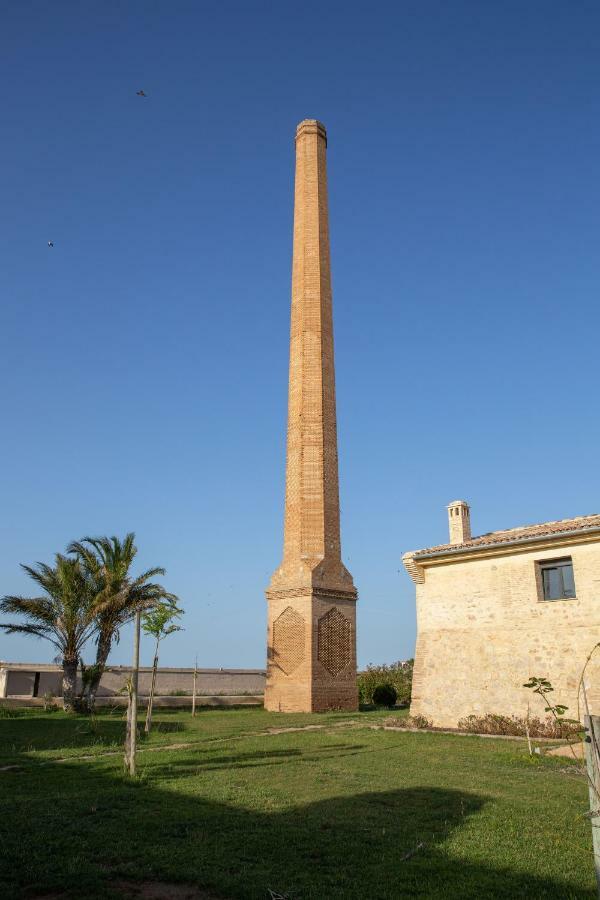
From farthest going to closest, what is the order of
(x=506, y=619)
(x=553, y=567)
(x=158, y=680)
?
1. (x=158, y=680)
2. (x=506, y=619)
3. (x=553, y=567)

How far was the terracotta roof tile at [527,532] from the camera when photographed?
14930 millimetres

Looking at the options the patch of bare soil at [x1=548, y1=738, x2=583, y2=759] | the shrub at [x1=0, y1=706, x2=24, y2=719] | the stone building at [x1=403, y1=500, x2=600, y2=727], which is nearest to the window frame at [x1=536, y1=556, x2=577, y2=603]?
the stone building at [x1=403, y1=500, x2=600, y2=727]

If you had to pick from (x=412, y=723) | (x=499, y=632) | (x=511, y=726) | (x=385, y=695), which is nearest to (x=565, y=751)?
(x=511, y=726)

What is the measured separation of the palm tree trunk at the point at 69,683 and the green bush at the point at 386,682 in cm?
1097

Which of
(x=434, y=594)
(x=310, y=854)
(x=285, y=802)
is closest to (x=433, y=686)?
(x=434, y=594)

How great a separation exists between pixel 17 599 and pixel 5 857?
58.9 feet

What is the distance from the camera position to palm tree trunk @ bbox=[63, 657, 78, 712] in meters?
21.6

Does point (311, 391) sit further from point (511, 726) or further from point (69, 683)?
point (511, 726)

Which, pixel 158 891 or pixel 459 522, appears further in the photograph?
pixel 459 522

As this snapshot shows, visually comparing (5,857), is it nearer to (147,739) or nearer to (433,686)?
(147,739)

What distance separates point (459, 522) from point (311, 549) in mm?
6582

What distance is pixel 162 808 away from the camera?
7.28 m

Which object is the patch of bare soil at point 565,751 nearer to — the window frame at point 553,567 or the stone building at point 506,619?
the stone building at point 506,619

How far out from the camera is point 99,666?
21.9m
